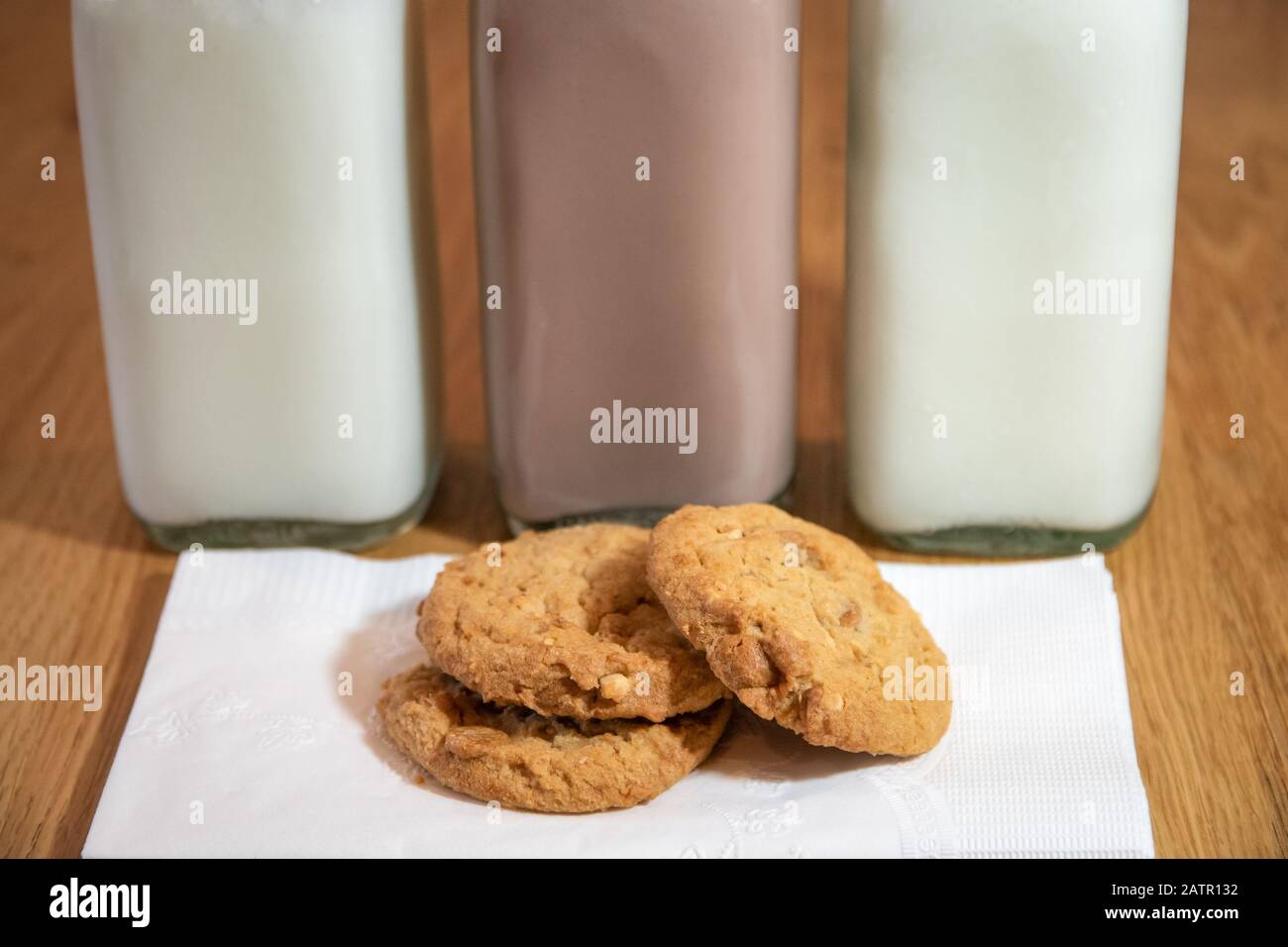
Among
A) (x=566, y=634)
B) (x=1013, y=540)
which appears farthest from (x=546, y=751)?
(x=1013, y=540)

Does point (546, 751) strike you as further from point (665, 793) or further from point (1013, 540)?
point (1013, 540)

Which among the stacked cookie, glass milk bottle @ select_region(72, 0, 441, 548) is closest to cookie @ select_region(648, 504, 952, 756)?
the stacked cookie

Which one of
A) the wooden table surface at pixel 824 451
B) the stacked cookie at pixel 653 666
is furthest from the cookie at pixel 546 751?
the wooden table surface at pixel 824 451

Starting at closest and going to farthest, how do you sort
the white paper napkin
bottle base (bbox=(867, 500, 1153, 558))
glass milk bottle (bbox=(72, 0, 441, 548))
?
the white paper napkin
glass milk bottle (bbox=(72, 0, 441, 548))
bottle base (bbox=(867, 500, 1153, 558))

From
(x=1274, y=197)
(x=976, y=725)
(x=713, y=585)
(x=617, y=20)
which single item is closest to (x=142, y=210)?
(x=617, y=20)

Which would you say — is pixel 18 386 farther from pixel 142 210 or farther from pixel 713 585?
pixel 713 585

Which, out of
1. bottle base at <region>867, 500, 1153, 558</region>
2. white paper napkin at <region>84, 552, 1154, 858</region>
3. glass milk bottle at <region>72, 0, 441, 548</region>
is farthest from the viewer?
bottle base at <region>867, 500, 1153, 558</region>

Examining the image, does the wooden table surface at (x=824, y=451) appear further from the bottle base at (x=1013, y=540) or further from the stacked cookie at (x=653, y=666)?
the stacked cookie at (x=653, y=666)

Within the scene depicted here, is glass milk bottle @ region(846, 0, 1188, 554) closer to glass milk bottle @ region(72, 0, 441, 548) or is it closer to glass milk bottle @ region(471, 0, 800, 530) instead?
glass milk bottle @ region(471, 0, 800, 530)
